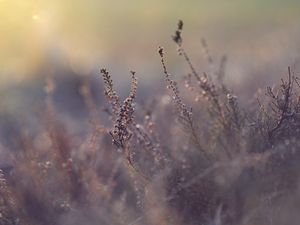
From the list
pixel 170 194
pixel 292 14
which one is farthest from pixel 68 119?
pixel 292 14

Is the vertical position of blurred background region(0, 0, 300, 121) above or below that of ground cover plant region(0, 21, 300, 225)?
above

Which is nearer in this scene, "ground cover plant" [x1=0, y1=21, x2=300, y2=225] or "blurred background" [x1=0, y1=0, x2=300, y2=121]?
"ground cover plant" [x1=0, y1=21, x2=300, y2=225]

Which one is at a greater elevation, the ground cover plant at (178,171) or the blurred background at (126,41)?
the blurred background at (126,41)

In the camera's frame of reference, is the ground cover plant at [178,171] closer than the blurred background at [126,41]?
Yes

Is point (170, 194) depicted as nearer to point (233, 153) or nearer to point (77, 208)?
point (233, 153)

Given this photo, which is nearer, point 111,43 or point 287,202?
point 287,202

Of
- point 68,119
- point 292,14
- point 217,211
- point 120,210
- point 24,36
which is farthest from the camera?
point 292,14
